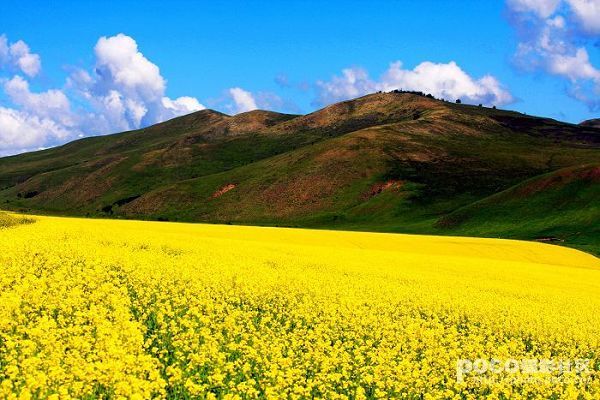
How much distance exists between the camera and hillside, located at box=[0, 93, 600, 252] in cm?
8769

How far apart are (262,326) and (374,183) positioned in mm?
111308

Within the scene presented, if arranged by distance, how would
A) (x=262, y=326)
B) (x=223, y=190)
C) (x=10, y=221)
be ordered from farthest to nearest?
(x=223, y=190) < (x=10, y=221) < (x=262, y=326)

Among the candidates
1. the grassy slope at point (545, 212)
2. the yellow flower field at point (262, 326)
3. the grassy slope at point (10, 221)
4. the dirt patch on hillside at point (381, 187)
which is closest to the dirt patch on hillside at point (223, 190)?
the dirt patch on hillside at point (381, 187)

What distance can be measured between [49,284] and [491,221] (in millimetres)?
78333

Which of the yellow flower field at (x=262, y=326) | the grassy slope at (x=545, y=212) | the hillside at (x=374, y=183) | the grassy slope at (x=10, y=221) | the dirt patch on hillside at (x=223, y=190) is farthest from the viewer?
the dirt patch on hillside at (x=223, y=190)

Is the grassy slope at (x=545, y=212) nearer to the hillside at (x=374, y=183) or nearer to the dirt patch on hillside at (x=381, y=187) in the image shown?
the hillside at (x=374, y=183)

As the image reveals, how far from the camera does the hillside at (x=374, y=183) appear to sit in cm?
8769

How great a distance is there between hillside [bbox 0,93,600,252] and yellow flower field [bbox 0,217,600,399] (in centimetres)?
4759

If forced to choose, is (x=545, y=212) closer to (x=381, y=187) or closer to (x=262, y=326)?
(x=381, y=187)

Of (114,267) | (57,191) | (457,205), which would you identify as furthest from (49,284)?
(57,191)

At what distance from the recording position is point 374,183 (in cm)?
12519

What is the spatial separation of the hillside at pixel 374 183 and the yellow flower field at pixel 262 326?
4759 cm

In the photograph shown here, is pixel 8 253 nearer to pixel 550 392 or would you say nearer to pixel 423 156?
pixel 550 392

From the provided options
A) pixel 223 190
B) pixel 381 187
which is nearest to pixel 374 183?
pixel 381 187
